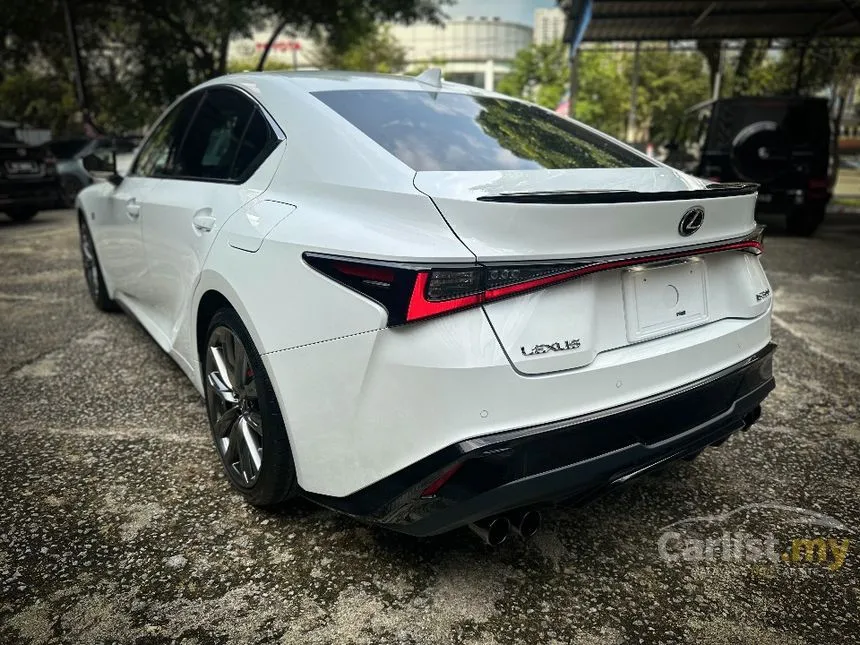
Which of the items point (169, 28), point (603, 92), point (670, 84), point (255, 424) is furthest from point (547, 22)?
point (255, 424)

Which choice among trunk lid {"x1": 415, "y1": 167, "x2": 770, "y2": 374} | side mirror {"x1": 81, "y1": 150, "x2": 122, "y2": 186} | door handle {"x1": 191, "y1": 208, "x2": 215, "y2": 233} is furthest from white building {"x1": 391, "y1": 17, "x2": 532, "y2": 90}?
trunk lid {"x1": 415, "y1": 167, "x2": 770, "y2": 374}

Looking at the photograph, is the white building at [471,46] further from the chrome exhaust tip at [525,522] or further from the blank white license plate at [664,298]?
the chrome exhaust tip at [525,522]

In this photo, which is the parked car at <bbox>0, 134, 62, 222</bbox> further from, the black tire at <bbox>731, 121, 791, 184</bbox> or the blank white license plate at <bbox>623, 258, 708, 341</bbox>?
the blank white license plate at <bbox>623, 258, 708, 341</bbox>

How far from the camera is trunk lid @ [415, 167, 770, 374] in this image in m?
1.74

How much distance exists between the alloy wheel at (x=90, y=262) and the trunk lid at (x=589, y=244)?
390cm

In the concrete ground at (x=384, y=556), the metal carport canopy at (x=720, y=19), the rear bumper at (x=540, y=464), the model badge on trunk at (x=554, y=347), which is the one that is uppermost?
the metal carport canopy at (x=720, y=19)

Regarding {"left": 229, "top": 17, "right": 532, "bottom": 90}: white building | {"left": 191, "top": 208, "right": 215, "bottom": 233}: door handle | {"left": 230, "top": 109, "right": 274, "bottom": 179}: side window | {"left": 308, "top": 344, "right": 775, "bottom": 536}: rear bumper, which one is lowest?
{"left": 308, "top": 344, "right": 775, "bottom": 536}: rear bumper

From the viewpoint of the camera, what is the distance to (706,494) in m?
2.68

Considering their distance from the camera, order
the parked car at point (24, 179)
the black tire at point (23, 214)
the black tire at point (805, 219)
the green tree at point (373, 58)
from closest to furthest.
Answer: the black tire at point (805, 219) → the parked car at point (24, 179) → the black tire at point (23, 214) → the green tree at point (373, 58)

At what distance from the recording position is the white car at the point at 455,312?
172cm

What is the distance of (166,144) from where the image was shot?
3684 mm

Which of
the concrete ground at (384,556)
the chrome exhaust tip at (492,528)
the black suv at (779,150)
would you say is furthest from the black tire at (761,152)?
the chrome exhaust tip at (492,528)

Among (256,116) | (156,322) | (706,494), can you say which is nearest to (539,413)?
(706,494)

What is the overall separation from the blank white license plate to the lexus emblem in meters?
0.11
